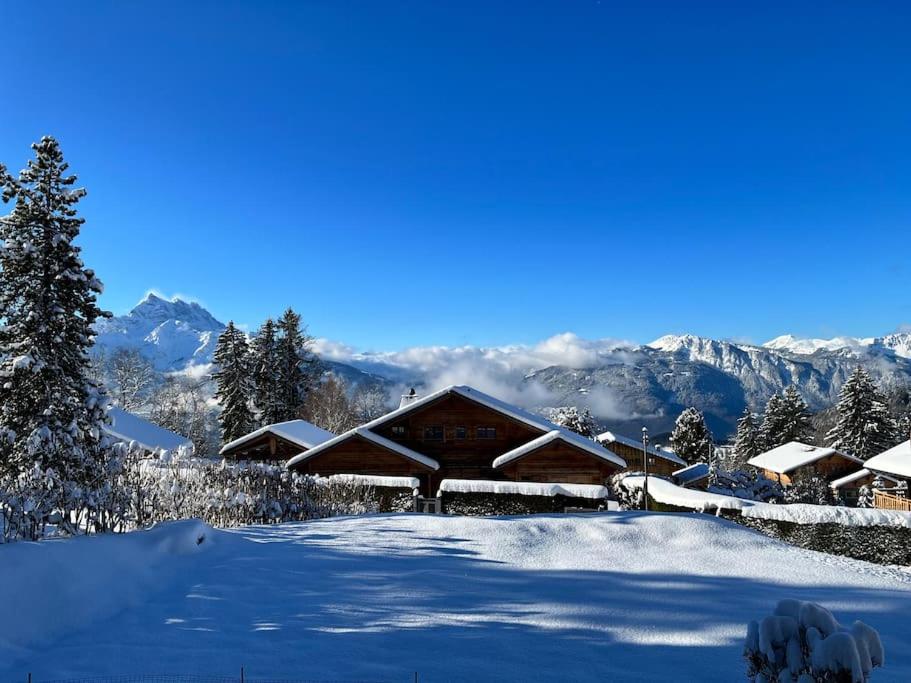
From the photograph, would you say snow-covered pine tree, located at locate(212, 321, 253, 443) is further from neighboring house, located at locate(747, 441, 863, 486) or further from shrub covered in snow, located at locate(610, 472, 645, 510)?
neighboring house, located at locate(747, 441, 863, 486)

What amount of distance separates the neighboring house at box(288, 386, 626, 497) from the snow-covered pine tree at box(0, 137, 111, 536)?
30.8 ft

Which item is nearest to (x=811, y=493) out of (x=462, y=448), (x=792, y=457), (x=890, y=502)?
(x=890, y=502)

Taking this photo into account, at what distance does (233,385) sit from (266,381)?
2.65 m

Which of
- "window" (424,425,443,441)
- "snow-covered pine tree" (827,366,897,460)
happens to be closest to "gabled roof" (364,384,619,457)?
"window" (424,425,443,441)

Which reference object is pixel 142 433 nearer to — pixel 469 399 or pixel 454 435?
pixel 454 435

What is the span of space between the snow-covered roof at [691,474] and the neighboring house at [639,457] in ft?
9.86

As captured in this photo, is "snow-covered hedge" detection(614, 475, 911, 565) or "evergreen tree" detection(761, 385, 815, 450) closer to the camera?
"snow-covered hedge" detection(614, 475, 911, 565)

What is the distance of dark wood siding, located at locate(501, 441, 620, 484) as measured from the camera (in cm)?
2480

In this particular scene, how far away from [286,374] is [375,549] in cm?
3891

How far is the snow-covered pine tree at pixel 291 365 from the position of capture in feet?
159

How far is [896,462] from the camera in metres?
29.1

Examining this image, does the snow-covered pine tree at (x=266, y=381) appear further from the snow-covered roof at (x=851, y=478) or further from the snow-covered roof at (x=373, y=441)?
the snow-covered roof at (x=851, y=478)

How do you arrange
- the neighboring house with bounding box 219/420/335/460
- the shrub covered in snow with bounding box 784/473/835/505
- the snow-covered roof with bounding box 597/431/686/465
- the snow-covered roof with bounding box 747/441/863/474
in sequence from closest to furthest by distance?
the neighboring house with bounding box 219/420/335/460
the shrub covered in snow with bounding box 784/473/835/505
the snow-covered roof with bounding box 747/441/863/474
the snow-covered roof with bounding box 597/431/686/465

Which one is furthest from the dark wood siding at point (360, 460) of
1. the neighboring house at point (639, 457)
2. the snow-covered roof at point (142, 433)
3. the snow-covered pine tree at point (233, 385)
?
the neighboring house at point (639, 457)
